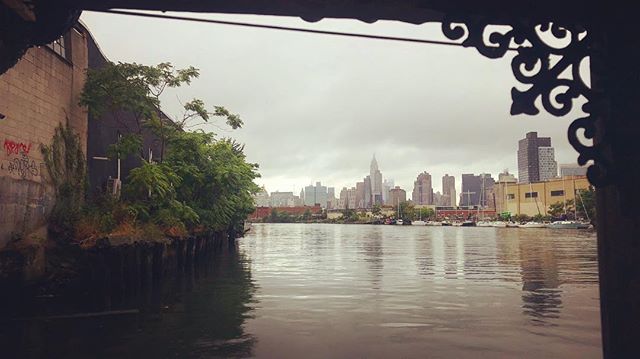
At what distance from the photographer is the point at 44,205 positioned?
56.6 feet

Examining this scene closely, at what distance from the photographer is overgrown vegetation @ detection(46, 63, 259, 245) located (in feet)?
63.8

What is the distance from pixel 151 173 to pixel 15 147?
7.73 metres

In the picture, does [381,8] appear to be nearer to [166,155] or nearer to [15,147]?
[15,147]

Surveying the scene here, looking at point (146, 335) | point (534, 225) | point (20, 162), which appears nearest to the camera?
point (146, 335)

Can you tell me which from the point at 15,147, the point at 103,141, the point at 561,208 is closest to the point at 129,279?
the point at 15,147

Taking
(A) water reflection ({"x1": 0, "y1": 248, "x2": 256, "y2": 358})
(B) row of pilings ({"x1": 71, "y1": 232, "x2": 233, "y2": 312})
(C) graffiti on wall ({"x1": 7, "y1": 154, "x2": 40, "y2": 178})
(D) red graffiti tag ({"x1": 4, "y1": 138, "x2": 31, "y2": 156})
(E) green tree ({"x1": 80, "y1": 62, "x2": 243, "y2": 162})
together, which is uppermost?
(E) green tree ({"x1": 80, "y1": 62, "x2": 243, "y2": 162})

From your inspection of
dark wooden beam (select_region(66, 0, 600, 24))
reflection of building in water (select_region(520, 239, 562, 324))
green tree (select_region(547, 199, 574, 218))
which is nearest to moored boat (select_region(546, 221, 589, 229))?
green tree (select_region(547, 199, 574, 218))

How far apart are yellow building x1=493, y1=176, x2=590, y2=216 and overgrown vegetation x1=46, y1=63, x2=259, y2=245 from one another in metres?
123

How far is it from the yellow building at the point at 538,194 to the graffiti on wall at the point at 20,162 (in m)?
137

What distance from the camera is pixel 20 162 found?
52.0 feet

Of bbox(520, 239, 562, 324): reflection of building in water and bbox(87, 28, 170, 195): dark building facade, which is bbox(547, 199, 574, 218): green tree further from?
bbox(87, 28, 170, 195): dark building facade

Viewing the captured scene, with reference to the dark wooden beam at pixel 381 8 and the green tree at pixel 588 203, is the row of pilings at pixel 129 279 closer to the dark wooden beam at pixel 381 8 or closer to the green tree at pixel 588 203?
the dark wooden beam at pixel 381 8

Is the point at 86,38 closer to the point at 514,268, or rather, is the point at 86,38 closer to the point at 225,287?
the point at 225,287

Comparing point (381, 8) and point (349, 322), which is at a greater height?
point (381, 8)
